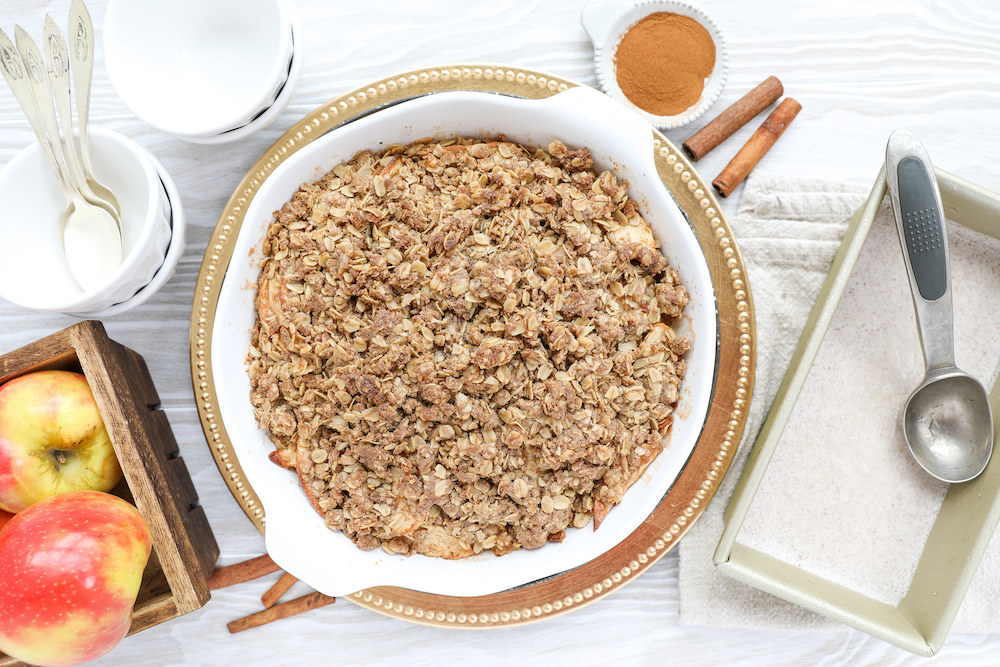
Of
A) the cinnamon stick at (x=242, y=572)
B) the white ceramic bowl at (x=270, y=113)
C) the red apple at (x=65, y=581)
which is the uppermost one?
the white ceramic bowl at (x=270, y=113)

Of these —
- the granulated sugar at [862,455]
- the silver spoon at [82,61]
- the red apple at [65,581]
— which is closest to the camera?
the red apple at [65,581]

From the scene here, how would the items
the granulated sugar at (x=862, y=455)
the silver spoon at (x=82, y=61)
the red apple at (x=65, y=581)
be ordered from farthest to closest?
the granulated sugar at (x=862, y=455) < the silver spoon at (x=82, y=61) < the red apple at (x=65, y=581)

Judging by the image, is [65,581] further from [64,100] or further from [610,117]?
[610,117]

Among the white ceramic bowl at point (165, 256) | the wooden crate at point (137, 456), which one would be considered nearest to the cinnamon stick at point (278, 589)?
the wooden crate at point (137, 456)

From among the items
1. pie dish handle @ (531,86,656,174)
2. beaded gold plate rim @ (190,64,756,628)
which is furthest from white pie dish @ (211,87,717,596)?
beaded gold plate rim @ (190,64,756,628)

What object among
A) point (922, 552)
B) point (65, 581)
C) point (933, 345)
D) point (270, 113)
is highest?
point (270, 113)

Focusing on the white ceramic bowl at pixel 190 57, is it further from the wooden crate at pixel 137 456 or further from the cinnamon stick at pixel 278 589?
the cinnamon stick at pixel 278 589

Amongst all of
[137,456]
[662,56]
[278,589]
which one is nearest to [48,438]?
[137,456]
